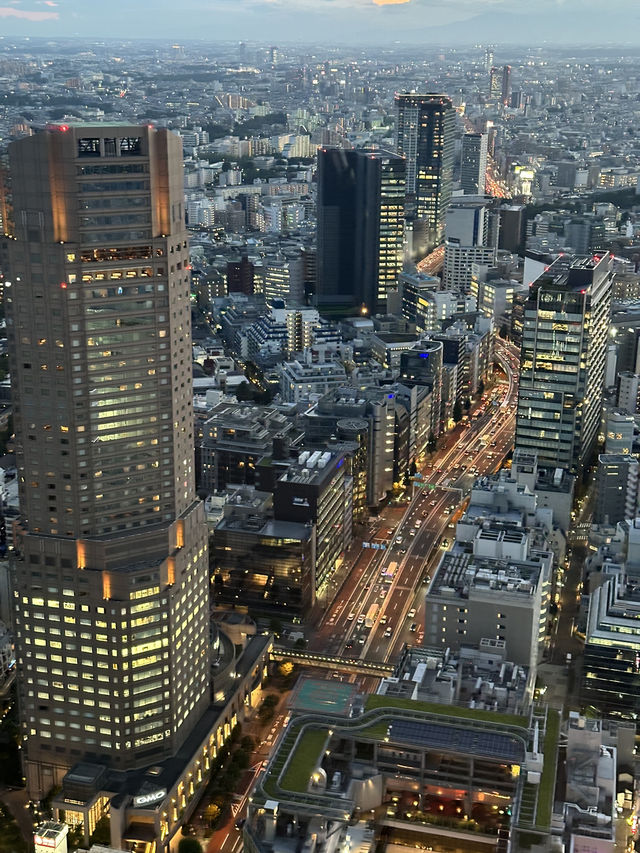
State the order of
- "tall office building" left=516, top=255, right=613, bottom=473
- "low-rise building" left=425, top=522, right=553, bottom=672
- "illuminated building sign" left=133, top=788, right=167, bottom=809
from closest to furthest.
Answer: "illuminated building sign" left=133, top=788, right=167, bottom=809, "low-rise building" left=425, top=522, right=553, bottom=672, "tall office building" left=516, top=255, right=613, bottom=473

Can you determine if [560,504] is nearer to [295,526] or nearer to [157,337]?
[295,526]

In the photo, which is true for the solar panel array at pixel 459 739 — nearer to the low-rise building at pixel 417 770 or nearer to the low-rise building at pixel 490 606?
the low-rise building at pixel 417 770

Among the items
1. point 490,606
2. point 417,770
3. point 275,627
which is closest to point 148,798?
point 417,770

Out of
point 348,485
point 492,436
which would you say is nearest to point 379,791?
point 348,485

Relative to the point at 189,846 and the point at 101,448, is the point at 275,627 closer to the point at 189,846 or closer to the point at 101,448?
the point at 189,846

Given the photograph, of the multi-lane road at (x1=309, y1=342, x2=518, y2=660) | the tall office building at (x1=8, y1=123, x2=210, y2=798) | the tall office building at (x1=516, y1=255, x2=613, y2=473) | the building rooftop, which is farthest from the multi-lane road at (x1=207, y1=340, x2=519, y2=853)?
the tall office building at (x1=8, y1=123, x2=210, y2=798)

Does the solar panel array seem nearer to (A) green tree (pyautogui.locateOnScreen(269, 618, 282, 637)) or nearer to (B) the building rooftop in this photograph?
(B) the building rooftop

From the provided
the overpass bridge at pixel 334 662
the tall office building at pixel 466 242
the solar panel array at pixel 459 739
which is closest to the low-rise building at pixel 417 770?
the solar panel array at pixel 459 739
